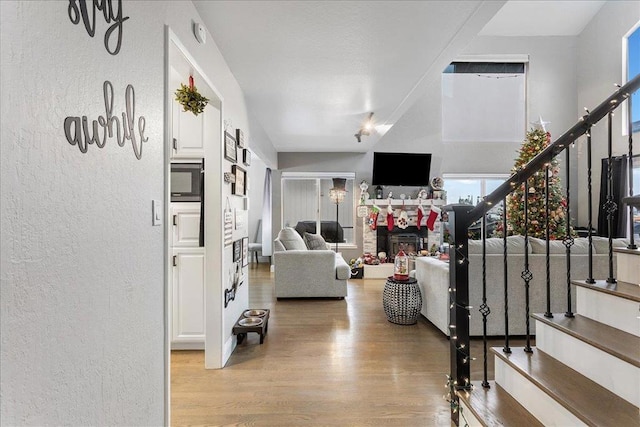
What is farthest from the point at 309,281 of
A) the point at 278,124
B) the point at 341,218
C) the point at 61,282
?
the point at 61,282

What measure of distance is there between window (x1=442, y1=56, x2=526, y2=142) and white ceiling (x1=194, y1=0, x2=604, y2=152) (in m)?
4.07

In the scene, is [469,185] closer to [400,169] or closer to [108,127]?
[400,169]

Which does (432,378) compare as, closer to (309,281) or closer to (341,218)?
(309,281)

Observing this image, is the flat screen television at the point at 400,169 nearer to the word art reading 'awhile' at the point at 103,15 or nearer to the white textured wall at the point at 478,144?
the white textured wall at the point at 478,144

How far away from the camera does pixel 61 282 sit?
3.04ft

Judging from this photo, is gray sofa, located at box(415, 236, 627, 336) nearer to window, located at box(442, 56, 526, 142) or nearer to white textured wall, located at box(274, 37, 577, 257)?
white textured wall, located at box(274, 37, 577, 257)

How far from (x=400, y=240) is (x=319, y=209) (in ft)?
6.27

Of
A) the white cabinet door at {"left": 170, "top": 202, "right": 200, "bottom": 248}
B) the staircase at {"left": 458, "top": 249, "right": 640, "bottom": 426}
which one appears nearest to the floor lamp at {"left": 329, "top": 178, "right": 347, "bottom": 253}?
the white cabinet door at {"left": 170, "top": 202, "right": 200, "bottom": 248}

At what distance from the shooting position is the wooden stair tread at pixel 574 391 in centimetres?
123

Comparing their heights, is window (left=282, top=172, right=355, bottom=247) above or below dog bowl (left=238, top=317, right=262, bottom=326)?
above

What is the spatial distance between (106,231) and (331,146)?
559 cm

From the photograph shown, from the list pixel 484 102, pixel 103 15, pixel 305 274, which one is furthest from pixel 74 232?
pixel 484 102

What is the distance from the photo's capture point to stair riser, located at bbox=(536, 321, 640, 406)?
4.31 feet

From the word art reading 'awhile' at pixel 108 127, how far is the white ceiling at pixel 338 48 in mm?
1034
